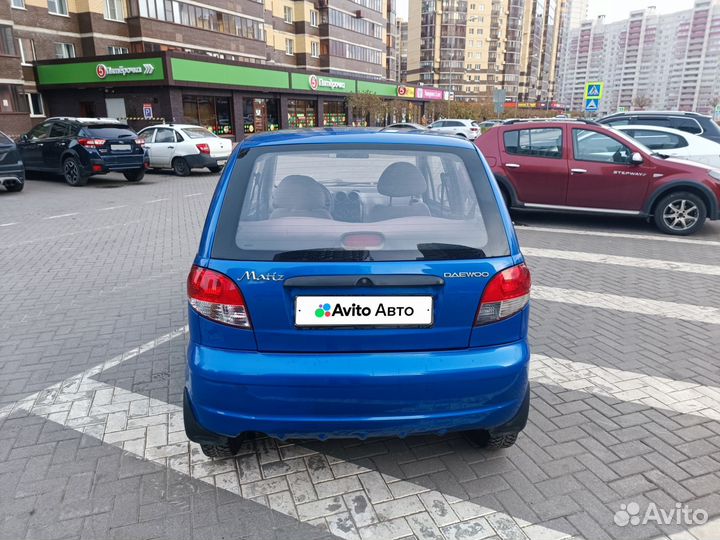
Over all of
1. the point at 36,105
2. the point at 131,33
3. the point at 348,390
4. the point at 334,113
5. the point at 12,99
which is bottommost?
the point at 348,390

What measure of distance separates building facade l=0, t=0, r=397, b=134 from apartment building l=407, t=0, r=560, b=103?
63.7 meters

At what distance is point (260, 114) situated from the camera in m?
35.2

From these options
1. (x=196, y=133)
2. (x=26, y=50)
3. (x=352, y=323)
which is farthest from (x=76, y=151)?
(x=26, y=50)

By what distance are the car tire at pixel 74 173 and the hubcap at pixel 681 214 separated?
13.7 m

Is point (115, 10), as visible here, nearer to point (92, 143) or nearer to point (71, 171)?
point (71, 171)

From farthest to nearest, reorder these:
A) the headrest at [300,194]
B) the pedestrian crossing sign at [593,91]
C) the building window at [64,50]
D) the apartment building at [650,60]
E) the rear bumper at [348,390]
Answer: the apartment building at [650,60], the building window at [64,50], the pedestrian crossing sign at [593,91], the headrest at [300,194], the rear bumper at [348,390]

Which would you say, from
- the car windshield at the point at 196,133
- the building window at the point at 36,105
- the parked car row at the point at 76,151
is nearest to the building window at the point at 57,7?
the building window at the point at 36,105

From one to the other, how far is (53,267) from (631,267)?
7146mm

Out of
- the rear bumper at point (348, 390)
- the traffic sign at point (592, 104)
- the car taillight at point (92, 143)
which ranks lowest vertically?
the rear bumper at point (348, 390)

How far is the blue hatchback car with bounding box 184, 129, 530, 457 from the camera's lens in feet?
7.35

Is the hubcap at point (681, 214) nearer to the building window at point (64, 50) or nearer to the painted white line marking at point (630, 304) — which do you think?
the painted white line marking at point (630, 304)

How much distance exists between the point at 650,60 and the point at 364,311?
18370 centimetres

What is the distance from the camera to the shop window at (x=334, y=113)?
42750 millimetres

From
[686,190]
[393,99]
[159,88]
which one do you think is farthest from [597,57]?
[686,190]
